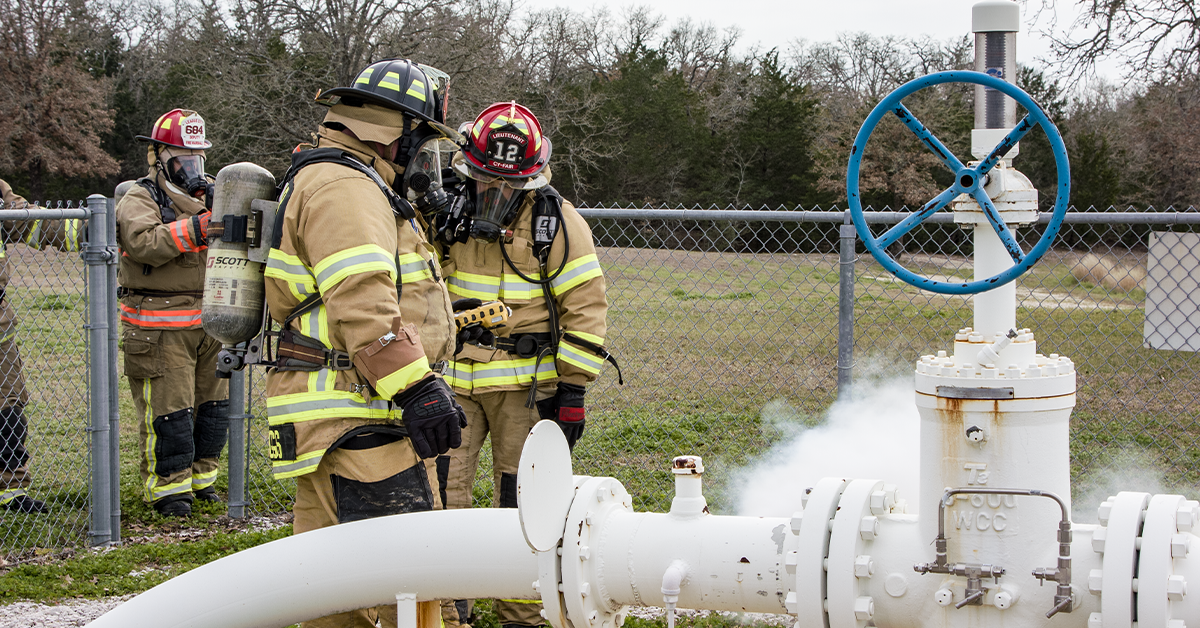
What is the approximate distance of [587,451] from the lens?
6.82 metres

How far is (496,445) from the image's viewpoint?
4164mm

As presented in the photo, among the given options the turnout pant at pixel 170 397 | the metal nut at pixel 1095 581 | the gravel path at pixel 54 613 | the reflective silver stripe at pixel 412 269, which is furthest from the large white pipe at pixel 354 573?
the turnout pant at pixel 170 397

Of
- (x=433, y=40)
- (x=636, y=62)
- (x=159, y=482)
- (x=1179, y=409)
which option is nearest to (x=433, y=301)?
(x=159, y=482)

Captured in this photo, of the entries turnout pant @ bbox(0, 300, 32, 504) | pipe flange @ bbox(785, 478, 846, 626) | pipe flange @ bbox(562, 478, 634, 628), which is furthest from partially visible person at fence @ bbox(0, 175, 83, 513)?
pipe flange @ bbox(785, 478, 846, 626)

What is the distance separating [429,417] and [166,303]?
336cm

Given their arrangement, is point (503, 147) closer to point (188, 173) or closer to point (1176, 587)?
point (188, 173)

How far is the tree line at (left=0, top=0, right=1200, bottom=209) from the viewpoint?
23.4 meters

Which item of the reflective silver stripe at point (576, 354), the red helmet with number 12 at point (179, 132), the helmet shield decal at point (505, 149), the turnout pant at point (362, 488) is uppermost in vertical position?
the red helmet with number 12 at point (179, 132)

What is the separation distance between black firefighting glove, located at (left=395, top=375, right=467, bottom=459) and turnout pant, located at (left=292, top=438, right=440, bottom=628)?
19cm

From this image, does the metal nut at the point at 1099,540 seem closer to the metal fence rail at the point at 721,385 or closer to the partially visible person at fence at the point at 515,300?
the metal fence rail at the point at 721,385

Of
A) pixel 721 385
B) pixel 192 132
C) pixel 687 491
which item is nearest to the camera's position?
pixel 687 491

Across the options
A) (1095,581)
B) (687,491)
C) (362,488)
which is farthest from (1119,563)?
(362,488)

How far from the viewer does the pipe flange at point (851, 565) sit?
7.26 ft

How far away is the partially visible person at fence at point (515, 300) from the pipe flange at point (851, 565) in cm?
188
